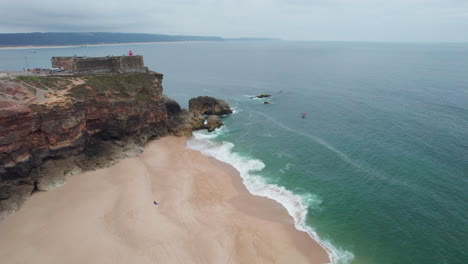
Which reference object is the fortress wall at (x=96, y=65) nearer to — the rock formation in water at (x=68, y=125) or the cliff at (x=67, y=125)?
the rock formation in water at (x=68, y=125)

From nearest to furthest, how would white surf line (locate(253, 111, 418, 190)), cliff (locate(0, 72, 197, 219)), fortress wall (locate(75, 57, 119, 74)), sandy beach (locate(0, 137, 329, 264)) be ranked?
sandy beach (locate(0, 137, 329, 264)) < cliff (locate(0, 72, 197, 219)) < white surf line (locate(253, 111, 418, 190)) < fortress wall (locate(75, 57, 119, 74))

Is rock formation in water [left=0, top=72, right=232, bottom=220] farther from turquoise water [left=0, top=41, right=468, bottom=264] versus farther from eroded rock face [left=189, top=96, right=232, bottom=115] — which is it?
eroded rock face [left=189, top=96, right=232, bottom=115]

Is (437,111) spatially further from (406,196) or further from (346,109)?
(406,196)

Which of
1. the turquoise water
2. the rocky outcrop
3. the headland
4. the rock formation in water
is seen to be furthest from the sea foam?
the rock formation in water

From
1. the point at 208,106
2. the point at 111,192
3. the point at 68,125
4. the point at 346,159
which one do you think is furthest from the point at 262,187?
the point at 208,106

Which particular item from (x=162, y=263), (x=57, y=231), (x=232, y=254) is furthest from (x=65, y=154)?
(x=232, y=254)

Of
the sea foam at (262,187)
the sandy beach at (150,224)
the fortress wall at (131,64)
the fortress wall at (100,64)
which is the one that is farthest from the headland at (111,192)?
the fortress wall at (131,64)
